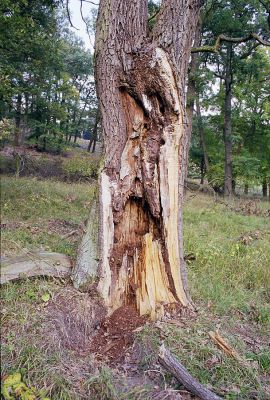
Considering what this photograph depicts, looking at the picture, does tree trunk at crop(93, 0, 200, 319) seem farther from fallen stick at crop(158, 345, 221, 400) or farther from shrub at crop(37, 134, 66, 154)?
shrub at crop(37, 134, 66, 154)

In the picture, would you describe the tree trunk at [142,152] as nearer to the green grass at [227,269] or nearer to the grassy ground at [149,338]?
the grassy ground at [149,338]

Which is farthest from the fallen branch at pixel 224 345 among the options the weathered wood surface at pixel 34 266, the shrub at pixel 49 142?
the shrub at pixel 49 142

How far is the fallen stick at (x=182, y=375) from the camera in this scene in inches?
101

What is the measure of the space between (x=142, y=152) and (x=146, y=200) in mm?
506

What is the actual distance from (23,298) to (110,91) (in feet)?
7.38

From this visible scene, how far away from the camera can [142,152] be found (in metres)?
3.71

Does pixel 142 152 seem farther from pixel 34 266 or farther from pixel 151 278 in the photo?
pixel 34 266

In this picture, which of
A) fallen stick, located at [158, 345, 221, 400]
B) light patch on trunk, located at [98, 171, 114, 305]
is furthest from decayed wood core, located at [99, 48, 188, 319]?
fallen stick, located at [158, 345, 221, 400]

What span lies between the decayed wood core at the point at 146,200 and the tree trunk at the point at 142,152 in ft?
0.03

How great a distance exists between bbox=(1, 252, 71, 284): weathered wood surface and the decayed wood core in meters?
0.51

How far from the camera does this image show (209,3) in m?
13.3

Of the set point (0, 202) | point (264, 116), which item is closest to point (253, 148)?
point (264, 116)

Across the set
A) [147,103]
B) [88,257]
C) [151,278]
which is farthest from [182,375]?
[147,103]

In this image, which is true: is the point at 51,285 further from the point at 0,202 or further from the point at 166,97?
the point at 0,202
